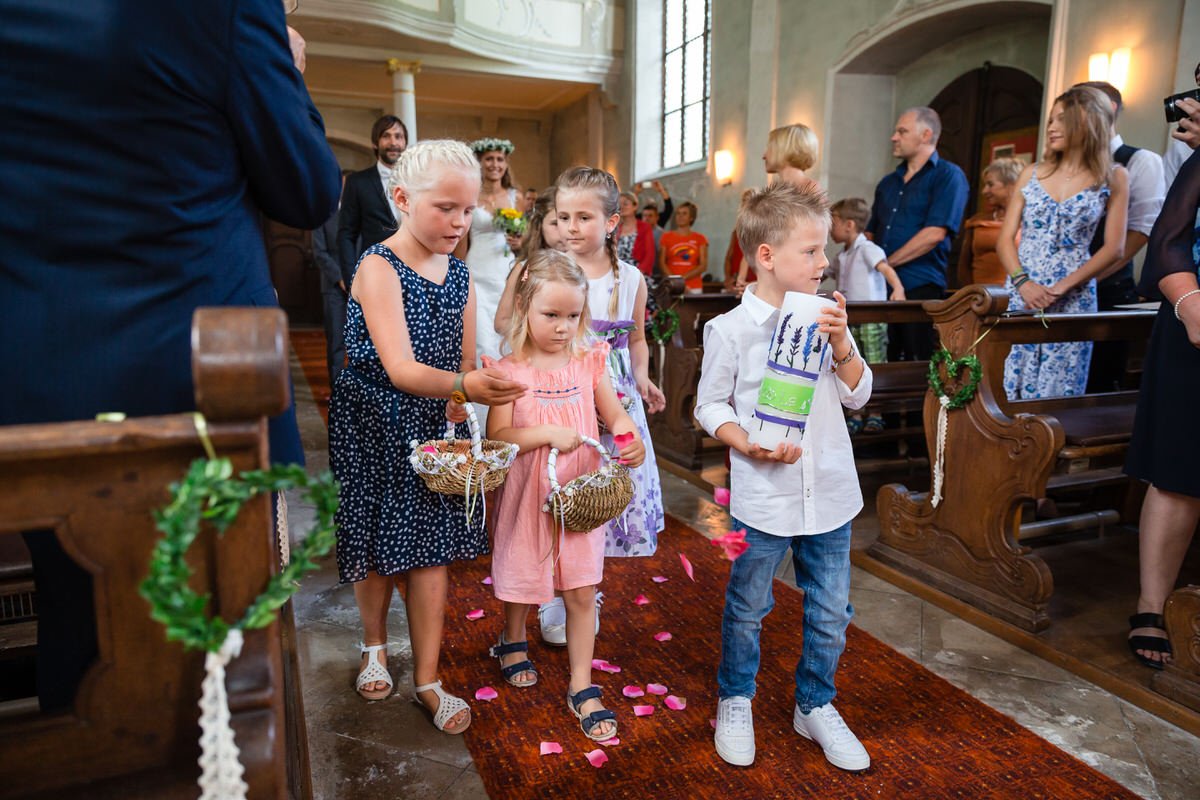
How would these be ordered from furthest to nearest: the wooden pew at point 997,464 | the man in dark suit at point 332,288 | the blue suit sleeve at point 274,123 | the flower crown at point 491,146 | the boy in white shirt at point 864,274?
the man in dark suit at point 332,288
the boy in white shirt at point 864,274
the flower crown at point 491,146
the wooden pew at point 997,464
the blue suit sleeve at point 274,123

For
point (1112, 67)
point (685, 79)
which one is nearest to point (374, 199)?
point (1112, 67)

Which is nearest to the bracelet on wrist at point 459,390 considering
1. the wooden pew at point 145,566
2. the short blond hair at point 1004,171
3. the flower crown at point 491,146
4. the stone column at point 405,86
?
the wooden pew at point 145,566

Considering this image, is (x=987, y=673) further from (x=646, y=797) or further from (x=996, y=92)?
(x=996, y=92)

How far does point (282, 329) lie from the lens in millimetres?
713

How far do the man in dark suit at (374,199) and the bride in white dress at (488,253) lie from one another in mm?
974

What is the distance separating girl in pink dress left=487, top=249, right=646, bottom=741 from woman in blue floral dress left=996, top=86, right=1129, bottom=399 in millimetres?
1919

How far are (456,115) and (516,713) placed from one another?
14.7 metres

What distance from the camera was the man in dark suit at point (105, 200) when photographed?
38.6 inches

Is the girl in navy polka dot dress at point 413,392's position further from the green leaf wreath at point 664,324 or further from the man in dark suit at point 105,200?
the green leaf wreath at point 664,324

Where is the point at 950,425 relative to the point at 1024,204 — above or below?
below

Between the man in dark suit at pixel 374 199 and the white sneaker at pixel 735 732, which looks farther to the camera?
the man in dark suit at pixel 374 199

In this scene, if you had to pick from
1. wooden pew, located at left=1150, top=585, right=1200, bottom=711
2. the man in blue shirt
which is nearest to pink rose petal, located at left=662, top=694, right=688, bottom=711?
wooden pew, located at left=1150, top=585, right=1200, bottom=711

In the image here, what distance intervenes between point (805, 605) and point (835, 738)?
32cm

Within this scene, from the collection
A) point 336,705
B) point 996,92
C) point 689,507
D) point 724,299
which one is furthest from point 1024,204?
point 996,92
